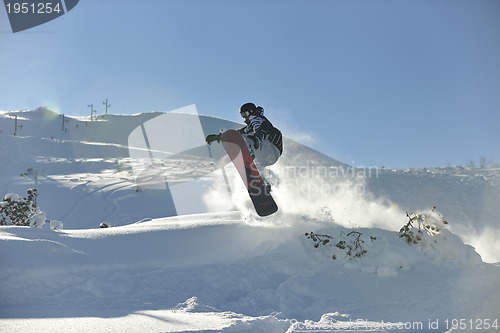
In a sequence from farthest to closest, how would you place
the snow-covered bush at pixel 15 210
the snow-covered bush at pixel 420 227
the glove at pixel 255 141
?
the snow-covered bush at pixel 15 210 < the glove at pixel 255 141 < the snow-covered bush at pixel 420 227

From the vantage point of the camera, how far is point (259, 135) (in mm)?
8297

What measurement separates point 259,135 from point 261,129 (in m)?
0.12

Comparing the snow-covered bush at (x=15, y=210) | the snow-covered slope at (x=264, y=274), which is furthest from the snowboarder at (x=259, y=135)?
the snow-covered bush at (x=15, y=210)

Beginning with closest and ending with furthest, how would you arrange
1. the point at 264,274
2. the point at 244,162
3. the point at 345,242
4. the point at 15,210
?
1. the point at 264,274
2. the point at 345,242
3. the point at 244,162
4. the point at 15,210

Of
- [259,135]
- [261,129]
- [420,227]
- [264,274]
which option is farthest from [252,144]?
[420,227]

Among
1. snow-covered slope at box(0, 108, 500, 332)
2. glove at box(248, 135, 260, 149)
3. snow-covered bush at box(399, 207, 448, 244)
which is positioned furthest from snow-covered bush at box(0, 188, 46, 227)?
snow-covered bush at box(399, 207, 448, 244)

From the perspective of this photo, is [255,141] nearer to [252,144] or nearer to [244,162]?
[252,144]

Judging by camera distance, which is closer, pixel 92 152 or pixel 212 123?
Answer: pixel 92 152

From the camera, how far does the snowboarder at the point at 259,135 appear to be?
8320 millimetres

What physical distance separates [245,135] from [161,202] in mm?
13618

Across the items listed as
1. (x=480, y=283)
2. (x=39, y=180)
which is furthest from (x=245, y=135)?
(x=39, y=180)

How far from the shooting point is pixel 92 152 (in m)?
44.6

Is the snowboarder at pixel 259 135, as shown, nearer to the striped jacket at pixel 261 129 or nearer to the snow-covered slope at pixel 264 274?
the striped jacket at pixel 261 129

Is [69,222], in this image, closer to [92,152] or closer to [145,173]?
[145,173]
